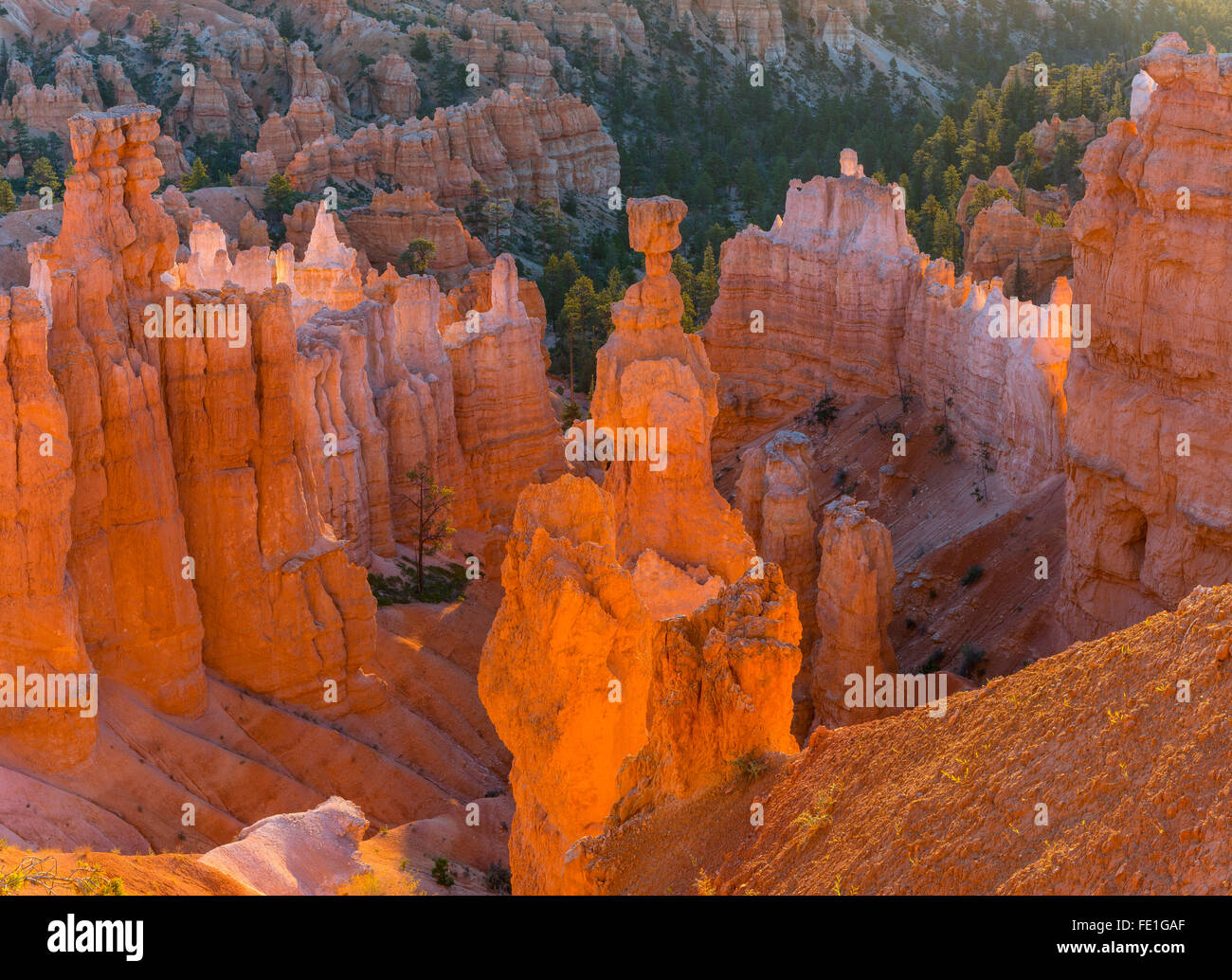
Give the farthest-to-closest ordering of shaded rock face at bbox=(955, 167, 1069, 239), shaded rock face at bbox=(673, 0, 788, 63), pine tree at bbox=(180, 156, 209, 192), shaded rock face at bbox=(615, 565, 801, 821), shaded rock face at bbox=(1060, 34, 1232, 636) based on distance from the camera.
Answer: shaded rock face at bbox=(673, 0, 788, 63) < pine tree at bbox=(180, 156, 209, 192) < shaded rock face at bbox=(955, 167, 1069, 239) < shaded rock face at bbox=(1060, 34, 1232, 636) < shaded rock face at bbox=(615, 565, 801, 821)

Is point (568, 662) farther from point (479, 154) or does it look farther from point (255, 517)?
point (479, 154)

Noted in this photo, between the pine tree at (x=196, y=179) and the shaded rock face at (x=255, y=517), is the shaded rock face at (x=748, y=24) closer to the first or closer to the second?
the pine tree at (x=196, y=179)

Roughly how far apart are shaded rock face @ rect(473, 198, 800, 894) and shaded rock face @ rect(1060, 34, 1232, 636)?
7.03 m

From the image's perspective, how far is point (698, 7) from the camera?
11412 centimetres

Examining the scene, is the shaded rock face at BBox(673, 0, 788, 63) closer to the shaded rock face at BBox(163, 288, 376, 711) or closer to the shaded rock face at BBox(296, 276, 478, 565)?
the shaded rock face at BBox(296, 276, 478, 565)

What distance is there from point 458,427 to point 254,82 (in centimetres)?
5032

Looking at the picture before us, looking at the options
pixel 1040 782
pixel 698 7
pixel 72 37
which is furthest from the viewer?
pixel 698 7

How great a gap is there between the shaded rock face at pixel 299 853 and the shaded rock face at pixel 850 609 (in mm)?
8882

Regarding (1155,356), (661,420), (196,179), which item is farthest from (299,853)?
(196,179)

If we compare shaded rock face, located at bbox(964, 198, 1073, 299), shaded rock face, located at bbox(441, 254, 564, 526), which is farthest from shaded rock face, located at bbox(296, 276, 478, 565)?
shaded rock face, located at bbox(964, 198, 1073, 299)

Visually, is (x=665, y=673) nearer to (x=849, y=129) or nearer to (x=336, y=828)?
(x=336, y=828)

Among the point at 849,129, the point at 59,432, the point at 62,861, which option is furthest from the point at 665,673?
the point at 849,129

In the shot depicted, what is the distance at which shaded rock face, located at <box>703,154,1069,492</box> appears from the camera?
122ft

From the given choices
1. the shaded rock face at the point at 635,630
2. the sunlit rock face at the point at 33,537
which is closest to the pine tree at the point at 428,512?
the sunlit rock face at the point at 33,537
